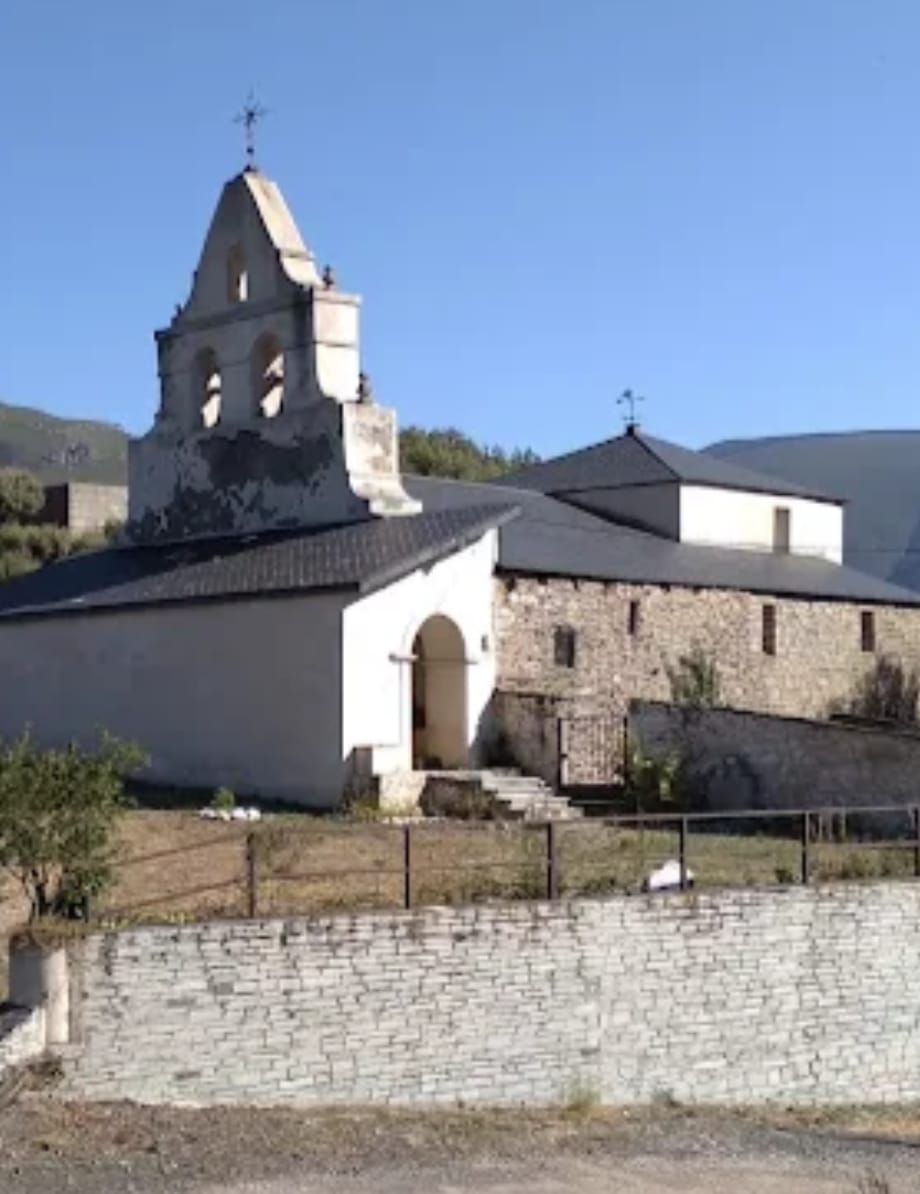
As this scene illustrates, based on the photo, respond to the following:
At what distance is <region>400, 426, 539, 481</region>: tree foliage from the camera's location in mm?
62219

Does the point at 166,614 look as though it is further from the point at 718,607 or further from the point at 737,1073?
the point at 737,1073

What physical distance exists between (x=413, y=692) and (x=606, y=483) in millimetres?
9560

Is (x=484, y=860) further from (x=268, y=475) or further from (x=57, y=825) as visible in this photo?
(x=268, y=475)

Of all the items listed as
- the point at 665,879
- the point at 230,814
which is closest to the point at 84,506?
the point at 230,814

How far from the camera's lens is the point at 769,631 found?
110ft

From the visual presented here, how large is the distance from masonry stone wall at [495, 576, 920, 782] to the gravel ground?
13261 millimetres

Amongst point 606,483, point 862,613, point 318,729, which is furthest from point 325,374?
point 862,613

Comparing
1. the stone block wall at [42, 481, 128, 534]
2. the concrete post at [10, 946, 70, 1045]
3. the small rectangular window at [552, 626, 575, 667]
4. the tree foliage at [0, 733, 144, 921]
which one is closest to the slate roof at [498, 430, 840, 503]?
the small rectangular window at [552, 626, 575, 667]

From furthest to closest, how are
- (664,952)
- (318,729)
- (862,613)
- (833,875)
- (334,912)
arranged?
1. (862,613)
2. (318,729)
3. (833,875)
4. (664,952)
5. (334,912)

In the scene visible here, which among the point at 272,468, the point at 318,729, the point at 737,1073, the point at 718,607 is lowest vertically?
the point at 737,1073

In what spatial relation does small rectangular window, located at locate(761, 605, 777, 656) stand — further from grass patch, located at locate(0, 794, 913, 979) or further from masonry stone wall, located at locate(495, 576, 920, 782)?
grass patch, located at locate(0, 794, 913, 979)

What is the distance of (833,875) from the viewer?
1977cm

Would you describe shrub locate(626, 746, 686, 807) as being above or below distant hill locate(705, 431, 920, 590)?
below

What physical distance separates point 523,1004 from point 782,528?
915 inches
